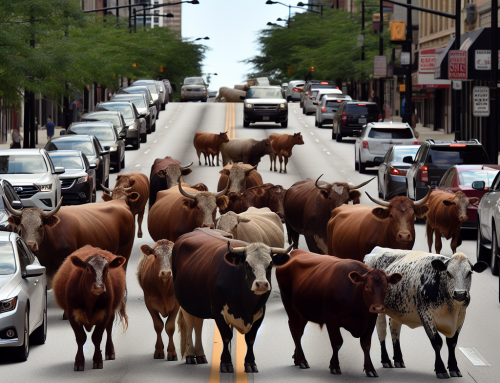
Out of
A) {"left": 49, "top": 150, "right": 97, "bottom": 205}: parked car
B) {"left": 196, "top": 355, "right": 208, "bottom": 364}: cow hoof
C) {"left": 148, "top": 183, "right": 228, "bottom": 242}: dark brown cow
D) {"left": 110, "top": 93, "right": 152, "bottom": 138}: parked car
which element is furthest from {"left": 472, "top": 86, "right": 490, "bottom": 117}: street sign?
{"left": 110, "top": 93, "right": 152, "bottom": 138}: parked car

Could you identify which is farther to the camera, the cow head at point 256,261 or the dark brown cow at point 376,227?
the dark brown cow at point 376,227

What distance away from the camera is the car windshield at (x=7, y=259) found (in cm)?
1243

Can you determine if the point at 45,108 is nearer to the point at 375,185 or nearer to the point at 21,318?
the point at 375,185

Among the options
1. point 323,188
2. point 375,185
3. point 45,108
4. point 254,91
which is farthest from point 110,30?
point 323,188

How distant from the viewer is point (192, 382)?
439 inches

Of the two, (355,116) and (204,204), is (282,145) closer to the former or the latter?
(355,116)

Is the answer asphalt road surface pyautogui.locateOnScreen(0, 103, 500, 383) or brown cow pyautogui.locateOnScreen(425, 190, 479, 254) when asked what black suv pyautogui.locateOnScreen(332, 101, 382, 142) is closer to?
brown cow pyautogui.locateOnScreen(425, 190, 479, 254)

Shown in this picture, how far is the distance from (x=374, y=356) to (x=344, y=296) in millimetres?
1830

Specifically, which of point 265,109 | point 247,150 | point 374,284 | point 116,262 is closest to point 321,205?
point 116,262

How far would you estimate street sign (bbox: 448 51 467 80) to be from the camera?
35.6m

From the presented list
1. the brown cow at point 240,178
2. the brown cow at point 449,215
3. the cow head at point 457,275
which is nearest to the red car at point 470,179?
the brown cow at point 449,215

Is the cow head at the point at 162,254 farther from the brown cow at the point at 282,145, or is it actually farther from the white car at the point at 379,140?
the brown cow at the point at 282,145

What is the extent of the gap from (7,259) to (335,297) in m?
4.26

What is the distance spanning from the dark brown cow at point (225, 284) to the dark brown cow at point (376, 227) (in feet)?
11.7
